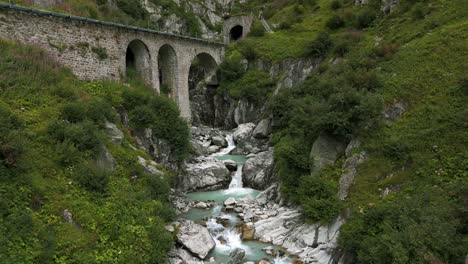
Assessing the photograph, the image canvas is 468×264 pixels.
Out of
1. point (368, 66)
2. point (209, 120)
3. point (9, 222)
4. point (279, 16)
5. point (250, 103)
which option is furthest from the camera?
→ point (279, 16)

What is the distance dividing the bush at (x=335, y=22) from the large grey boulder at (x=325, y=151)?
76.0 feet

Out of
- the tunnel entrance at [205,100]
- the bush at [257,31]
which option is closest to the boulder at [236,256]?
the tunnel entrance at [205,100]

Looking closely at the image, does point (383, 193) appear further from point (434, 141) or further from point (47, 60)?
point (47, 60)

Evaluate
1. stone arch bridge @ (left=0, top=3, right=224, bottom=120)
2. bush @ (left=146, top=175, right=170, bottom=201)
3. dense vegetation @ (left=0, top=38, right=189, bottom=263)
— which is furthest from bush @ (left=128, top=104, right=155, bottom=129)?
stone arch bridge @ (left=0, top=3, right=224, bottom=120)

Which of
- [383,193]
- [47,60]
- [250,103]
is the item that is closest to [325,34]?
[250,103]

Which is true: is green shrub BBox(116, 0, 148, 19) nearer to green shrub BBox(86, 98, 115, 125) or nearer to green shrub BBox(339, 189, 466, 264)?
green shrub BBox(86, 98, 115, 125)

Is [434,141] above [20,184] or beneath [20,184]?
above

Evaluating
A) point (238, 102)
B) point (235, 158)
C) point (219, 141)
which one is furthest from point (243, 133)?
point (238, 102)

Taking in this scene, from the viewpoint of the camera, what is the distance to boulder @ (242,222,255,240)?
45.7 feet

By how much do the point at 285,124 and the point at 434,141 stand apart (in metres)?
12.6

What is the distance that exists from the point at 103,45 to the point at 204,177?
13.2m

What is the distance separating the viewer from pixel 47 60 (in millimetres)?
18312

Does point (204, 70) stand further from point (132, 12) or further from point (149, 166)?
point (149, 166)

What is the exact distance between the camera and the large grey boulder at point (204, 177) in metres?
19.9
